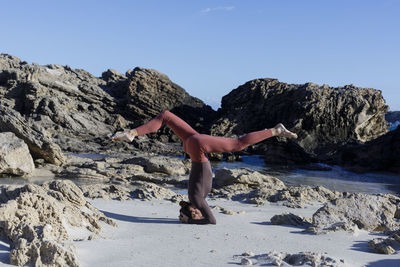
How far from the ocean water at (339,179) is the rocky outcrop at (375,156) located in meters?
0.60

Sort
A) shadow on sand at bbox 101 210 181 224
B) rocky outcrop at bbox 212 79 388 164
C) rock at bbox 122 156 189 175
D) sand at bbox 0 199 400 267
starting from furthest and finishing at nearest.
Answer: rocky outcrop at bbox 212 79 388 164 < rock at bbox 122 156 189 175 < shadow on sand at bbox 101 210 181 224 < sand at bbox 0 199 400 267

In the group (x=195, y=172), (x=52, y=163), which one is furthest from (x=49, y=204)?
(x=52, y=163)

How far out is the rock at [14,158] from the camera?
12.1 m

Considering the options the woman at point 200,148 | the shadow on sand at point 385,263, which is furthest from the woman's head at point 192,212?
the shadow on sand at point 385,263

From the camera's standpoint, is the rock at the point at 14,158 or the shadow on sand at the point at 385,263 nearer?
the shadow on sand at the point at 385,263

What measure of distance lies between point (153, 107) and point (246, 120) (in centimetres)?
723

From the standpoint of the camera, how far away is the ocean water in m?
15.2

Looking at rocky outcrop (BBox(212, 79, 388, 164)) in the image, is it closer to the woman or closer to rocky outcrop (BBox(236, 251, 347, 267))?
the woman

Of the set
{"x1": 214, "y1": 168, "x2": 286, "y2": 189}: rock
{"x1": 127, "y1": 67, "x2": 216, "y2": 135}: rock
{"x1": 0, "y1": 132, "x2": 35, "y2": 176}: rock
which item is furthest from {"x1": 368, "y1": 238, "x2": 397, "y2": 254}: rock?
{"x1": 127, "y1": 67, "x2": 216, "y2": 135}: rock

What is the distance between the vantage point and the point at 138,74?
33312 mm

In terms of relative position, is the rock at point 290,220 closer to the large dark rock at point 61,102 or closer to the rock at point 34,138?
the rock at point 34,138

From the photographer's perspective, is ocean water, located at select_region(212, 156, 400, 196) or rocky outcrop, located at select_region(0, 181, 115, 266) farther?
ocean water, located at select_region(212, 156, 400, 196)

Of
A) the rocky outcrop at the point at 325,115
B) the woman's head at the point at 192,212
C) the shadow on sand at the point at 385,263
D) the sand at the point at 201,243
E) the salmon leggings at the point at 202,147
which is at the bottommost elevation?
the shadow on sand at the point at 385,263

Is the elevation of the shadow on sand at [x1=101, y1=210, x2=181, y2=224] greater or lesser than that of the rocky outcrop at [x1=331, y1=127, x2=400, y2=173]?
lesser
